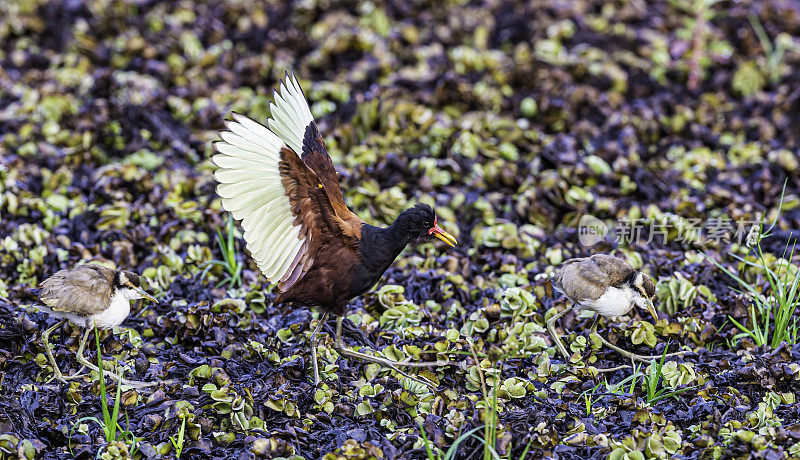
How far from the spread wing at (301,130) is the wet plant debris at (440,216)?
868mm

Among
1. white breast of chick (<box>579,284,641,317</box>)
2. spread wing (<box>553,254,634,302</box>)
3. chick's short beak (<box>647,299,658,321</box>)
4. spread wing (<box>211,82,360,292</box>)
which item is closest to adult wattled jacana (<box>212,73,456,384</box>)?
spread wing (<box>211,82,360,292</box>)

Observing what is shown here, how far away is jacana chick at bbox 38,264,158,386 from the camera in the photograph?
404 cm

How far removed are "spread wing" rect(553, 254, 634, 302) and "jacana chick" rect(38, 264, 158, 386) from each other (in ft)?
7.88

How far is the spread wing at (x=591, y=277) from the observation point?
4.20m

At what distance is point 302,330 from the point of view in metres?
4.69

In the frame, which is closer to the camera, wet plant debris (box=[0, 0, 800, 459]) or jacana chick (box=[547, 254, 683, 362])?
wet plant debris (box=[0, 0, 800, 459])

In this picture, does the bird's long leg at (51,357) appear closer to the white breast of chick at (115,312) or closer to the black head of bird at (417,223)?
the white breast of chick at (115,312)

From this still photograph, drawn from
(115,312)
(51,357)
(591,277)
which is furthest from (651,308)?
(51,357)

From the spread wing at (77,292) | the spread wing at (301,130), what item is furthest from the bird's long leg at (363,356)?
the spread wing at (77,292)

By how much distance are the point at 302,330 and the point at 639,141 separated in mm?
3483

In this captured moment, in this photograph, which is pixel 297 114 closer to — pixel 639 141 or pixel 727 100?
pixel 639 141

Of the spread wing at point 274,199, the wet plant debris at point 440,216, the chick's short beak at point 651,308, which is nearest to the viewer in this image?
the spread wing at point 274,199

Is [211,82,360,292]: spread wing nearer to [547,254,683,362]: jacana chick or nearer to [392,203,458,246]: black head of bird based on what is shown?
[392,203,458,246]: black head of bird
